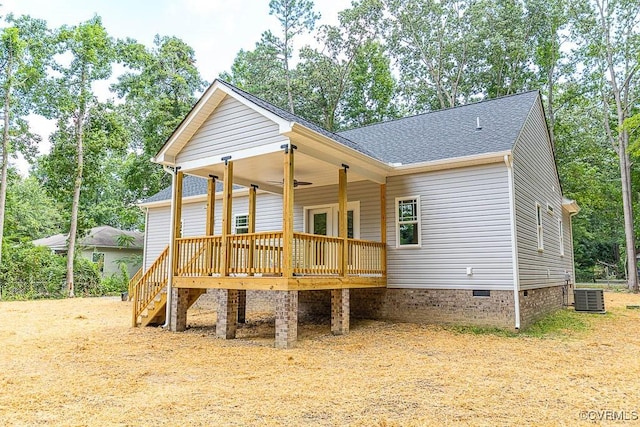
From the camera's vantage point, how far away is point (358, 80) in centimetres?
3038

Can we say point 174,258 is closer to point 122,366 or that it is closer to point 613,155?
point 122,366

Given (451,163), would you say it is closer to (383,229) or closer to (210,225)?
(383,229)

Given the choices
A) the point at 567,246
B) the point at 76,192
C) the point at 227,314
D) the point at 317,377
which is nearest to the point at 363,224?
the point at 227,314

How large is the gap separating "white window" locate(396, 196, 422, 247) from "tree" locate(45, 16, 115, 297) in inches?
641

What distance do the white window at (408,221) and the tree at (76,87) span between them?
16.3m

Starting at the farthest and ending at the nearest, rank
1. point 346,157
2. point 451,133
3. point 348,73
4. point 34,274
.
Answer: point 348,73
point 34,274
point 451,133
point 346,157

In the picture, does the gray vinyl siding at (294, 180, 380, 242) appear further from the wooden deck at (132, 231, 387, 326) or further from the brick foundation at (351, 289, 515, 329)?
the brick foundation at (351, 289, 515, 329)

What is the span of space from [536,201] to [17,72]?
21242 millimetres

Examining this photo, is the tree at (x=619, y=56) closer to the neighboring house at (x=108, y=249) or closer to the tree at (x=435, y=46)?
the tree at (x=435, y=46)

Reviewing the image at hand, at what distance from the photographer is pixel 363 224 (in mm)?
11672

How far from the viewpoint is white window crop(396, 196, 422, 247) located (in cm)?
1088

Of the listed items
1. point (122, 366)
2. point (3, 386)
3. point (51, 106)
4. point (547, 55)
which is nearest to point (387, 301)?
point (122, 366)

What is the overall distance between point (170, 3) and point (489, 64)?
19.7 meters

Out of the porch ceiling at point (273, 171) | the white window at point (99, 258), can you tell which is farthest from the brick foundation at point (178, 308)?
the white window at point (99, 258)
